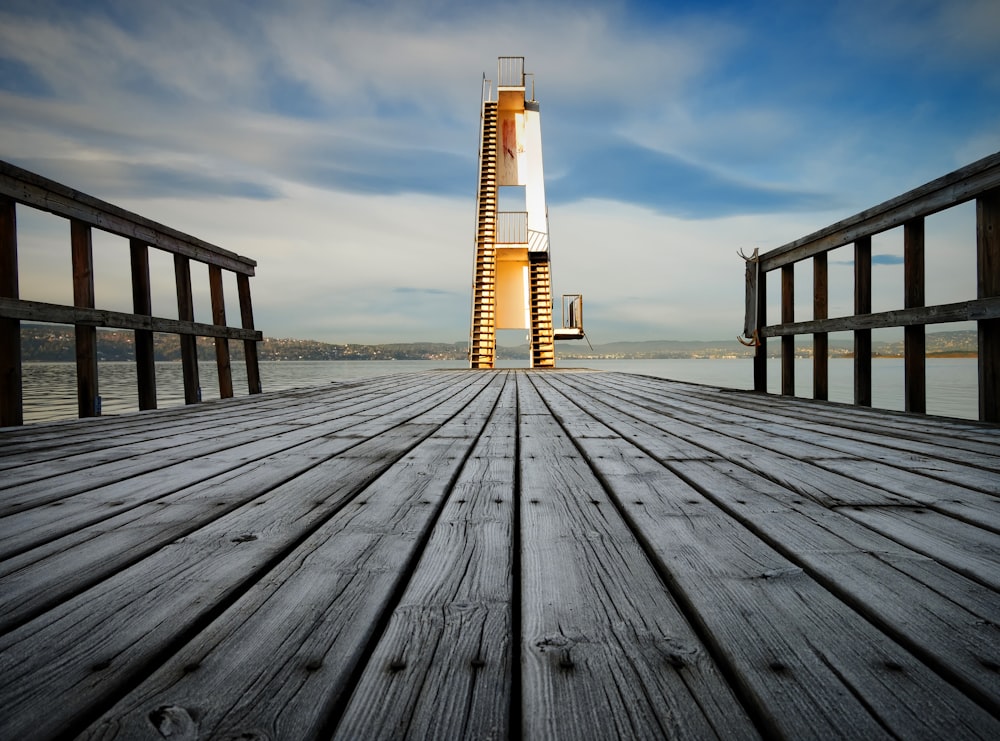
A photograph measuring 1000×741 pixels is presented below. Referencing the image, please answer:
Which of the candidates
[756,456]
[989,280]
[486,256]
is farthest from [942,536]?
[486,256]

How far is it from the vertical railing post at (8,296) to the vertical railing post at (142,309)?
0.94m

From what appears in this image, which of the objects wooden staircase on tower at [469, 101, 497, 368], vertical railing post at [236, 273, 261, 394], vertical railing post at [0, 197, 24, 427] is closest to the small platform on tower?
wooden staircase on tower at [469, 101, 497, 368]

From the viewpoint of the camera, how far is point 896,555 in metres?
1.12

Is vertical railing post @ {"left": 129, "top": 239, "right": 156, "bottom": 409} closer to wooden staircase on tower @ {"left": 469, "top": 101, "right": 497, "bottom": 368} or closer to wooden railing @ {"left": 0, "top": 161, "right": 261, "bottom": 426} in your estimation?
wooden railing @ {"left": 0, "top": 161, "right": 261, "bottom": 426}

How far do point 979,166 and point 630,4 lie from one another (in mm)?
21822

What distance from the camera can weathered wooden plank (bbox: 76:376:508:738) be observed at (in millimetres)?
622

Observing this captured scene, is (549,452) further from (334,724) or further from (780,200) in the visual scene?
(780,200)

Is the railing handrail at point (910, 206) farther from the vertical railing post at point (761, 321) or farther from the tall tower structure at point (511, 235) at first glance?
the tall tower structure at point (511, 235)

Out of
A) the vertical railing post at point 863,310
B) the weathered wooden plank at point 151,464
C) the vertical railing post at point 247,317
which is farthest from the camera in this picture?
the vertical railing post at point 247,317

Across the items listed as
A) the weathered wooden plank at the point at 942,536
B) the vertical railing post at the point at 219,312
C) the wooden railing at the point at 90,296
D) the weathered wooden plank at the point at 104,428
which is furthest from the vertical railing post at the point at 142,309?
the weathered wooden plank at the point at 942,536

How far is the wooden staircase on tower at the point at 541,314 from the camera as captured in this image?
15.2m

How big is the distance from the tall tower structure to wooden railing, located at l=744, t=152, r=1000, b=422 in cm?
999

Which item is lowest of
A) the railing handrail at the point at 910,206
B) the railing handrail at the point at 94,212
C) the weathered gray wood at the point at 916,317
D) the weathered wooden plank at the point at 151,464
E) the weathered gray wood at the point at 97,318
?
the weathered wooden plank at the point at 151,464

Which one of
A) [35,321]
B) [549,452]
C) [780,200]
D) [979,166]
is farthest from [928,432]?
[780,200]
